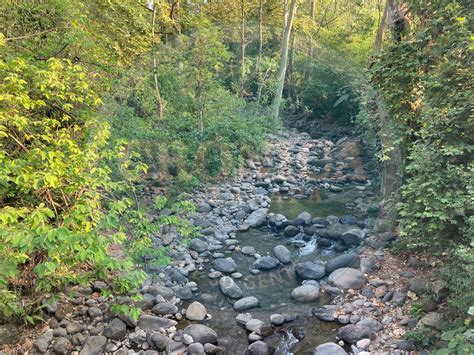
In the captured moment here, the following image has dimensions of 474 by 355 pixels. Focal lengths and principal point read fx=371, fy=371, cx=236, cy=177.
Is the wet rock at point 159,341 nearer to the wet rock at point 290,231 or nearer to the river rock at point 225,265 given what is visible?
the river rock at point 225,265

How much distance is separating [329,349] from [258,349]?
847 mm

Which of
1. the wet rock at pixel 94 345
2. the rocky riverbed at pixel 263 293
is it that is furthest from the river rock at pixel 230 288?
the wet rock at pixel 94 345

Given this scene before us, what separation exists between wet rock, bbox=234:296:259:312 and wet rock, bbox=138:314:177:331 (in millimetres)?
995

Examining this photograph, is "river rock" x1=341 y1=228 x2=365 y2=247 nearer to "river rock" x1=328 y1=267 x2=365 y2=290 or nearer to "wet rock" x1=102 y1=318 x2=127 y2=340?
"river rock" x1=328 y1=267 x2=365 y2=290

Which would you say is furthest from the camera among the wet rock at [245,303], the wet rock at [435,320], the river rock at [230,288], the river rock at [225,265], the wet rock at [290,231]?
the wet rock at [290,231]

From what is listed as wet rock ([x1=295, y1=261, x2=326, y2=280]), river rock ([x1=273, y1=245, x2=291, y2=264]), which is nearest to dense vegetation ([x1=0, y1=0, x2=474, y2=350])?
wet rock ([x1=295, y1=261, x2=326, y2=280])

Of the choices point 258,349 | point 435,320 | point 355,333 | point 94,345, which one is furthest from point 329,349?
point 94,345

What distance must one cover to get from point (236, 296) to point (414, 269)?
2.68 meters

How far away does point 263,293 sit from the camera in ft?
19.5

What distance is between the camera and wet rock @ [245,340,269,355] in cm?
452

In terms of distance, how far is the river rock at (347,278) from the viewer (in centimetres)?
559

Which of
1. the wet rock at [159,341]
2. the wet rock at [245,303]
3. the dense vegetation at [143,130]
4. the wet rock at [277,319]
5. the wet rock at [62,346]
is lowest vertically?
the wet rock at [159,341]

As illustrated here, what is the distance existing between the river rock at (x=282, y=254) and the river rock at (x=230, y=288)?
46.0 inches

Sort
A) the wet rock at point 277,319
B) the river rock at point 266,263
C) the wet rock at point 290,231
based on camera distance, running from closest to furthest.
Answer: the wet rock at point 277,319, the river rock at point 266,263, the wet rock at point 290,231
